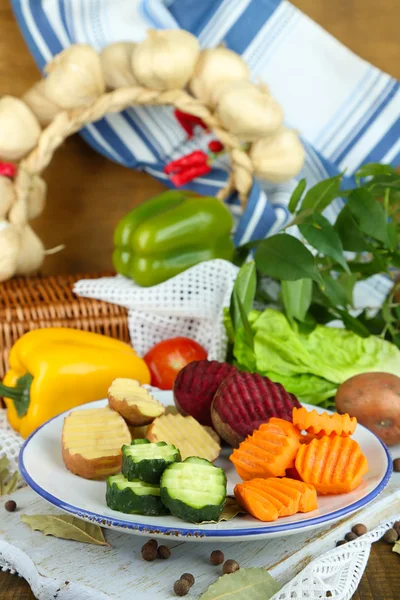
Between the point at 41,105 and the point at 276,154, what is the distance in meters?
0.53

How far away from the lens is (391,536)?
0.92 meters

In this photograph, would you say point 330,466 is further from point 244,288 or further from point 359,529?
point 244,288

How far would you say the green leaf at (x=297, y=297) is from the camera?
1354mm

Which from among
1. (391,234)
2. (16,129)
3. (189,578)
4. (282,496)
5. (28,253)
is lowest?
(28,253)

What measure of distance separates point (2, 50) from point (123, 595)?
57.6 inches

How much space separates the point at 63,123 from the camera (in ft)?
4.97

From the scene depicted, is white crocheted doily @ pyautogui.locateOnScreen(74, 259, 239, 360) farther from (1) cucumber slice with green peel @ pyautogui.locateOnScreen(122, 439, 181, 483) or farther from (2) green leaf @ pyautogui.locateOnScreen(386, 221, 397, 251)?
(1) cucumber slice with green peel @ pyautogui.locateOnScreen(122, 439, 181, 483)

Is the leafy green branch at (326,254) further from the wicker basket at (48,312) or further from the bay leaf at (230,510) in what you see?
the bay leaf at (230,510)

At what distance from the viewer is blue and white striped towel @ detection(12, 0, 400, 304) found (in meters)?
1.78

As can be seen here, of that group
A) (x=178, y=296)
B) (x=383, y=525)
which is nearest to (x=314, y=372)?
(x=178, y=296)

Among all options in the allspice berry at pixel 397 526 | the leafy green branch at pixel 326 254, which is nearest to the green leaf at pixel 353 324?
the leafy green branch at pixel 326 254

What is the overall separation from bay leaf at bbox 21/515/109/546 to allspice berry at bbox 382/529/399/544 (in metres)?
0.36

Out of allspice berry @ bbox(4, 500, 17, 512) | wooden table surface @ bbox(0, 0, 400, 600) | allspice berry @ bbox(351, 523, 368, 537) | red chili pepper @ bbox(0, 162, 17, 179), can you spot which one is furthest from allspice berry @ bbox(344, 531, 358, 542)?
wooden table surface @ bbox(0, 0, 400, 600)

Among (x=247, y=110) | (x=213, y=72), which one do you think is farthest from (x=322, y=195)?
(x=213, y=72)
